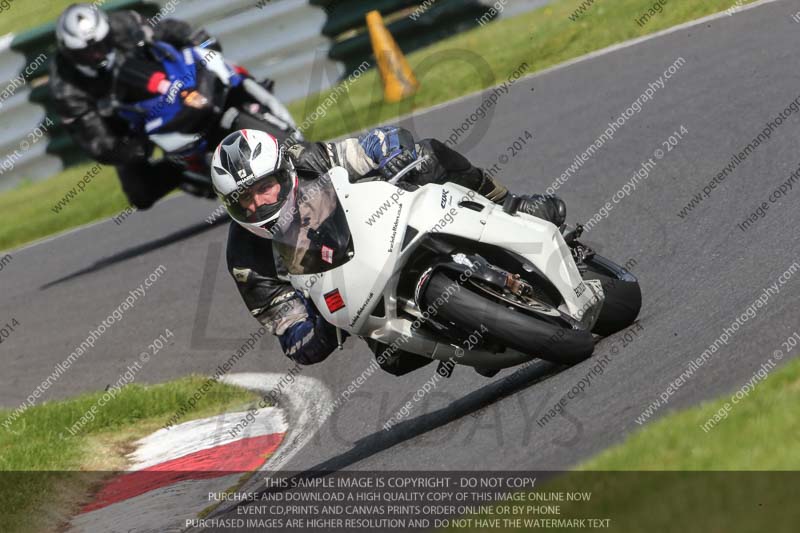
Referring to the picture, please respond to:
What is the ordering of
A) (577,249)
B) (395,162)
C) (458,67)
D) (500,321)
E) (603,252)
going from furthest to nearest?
(458,67), (603,252), (577,249), (395,162), (500,321)

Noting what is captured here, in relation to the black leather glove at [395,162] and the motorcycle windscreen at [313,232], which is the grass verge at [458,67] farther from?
the motorcycle windscreen at [313,232]

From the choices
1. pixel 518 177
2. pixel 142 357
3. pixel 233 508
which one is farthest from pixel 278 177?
pixel 518 177

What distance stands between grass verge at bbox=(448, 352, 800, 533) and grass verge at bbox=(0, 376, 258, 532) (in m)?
3.46

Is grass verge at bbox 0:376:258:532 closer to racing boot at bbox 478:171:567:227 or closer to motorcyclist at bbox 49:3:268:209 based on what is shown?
racing boot at bbox 478:171:567:227

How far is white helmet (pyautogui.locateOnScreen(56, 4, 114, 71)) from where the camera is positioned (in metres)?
11.0

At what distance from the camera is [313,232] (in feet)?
18.7

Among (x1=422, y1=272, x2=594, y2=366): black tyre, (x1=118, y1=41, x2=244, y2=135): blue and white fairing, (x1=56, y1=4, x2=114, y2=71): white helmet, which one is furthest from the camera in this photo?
(x1=118, y1=41, x2=244, y2=135): blue and white fairing

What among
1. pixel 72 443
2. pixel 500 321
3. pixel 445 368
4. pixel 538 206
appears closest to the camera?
pixel 500 321

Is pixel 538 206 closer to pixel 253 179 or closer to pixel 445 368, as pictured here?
pixel 445 368

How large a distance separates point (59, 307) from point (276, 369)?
3.71 meters

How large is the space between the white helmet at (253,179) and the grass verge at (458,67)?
8498 millimetres

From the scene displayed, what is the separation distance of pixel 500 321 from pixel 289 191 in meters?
1.12

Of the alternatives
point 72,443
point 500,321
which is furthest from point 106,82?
point 500,321

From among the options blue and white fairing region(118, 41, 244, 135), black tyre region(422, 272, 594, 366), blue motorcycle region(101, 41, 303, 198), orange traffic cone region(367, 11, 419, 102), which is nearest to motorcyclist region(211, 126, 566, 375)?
black tyre region(422, 272, 594, 366)
